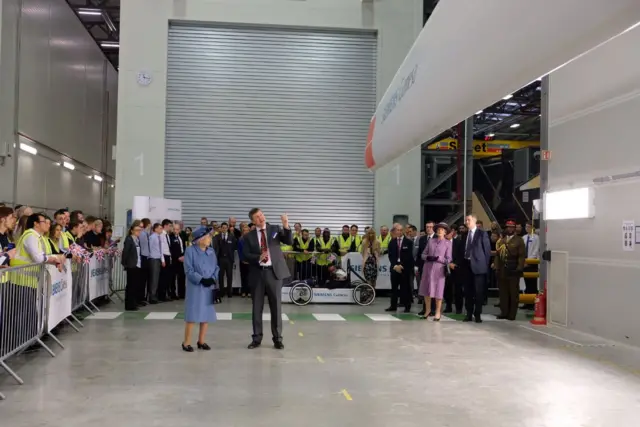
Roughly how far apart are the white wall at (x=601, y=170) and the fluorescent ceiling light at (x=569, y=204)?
12 centimetres

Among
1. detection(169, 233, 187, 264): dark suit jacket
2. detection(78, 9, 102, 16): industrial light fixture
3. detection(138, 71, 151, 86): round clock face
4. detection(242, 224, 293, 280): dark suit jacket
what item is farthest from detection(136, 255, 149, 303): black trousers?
detection(78, 9, 102, 16): industrial light fixture

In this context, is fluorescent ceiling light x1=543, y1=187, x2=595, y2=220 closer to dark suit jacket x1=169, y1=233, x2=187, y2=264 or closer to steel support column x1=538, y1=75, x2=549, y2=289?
steel support column x1=538, y1=75, x2=549, y2=289

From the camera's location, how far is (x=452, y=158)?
1867cm

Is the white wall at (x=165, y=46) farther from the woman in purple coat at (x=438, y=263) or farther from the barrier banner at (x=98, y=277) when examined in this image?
the woman in purple coat at (x=438, y=263)

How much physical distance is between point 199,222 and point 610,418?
→ 12.9 metres

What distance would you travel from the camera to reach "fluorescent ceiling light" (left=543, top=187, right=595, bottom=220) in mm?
8594

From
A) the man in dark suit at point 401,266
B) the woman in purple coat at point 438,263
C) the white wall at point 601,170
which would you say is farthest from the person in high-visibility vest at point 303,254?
the white wall at point 601,170

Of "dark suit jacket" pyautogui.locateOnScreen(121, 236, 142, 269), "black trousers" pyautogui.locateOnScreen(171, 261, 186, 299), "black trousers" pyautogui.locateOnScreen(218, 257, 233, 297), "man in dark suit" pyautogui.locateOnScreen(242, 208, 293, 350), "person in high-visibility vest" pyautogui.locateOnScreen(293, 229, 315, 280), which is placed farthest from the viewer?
"person in high-visibility vest" pyautogui.locateOnScreen(293, 229, 315, 280)

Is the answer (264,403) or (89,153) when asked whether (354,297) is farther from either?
(89,153)

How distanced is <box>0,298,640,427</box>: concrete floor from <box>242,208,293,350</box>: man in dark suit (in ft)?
1.06

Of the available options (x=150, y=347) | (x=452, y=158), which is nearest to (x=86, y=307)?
(x=150, y=347)

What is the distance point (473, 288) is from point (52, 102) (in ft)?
46.5

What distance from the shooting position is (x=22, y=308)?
6.05 m

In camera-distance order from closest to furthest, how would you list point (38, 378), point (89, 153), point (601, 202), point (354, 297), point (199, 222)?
point (38, 378)
point (601, 202)
point (354, 297)
point (199, 222)
point (89, 153)
